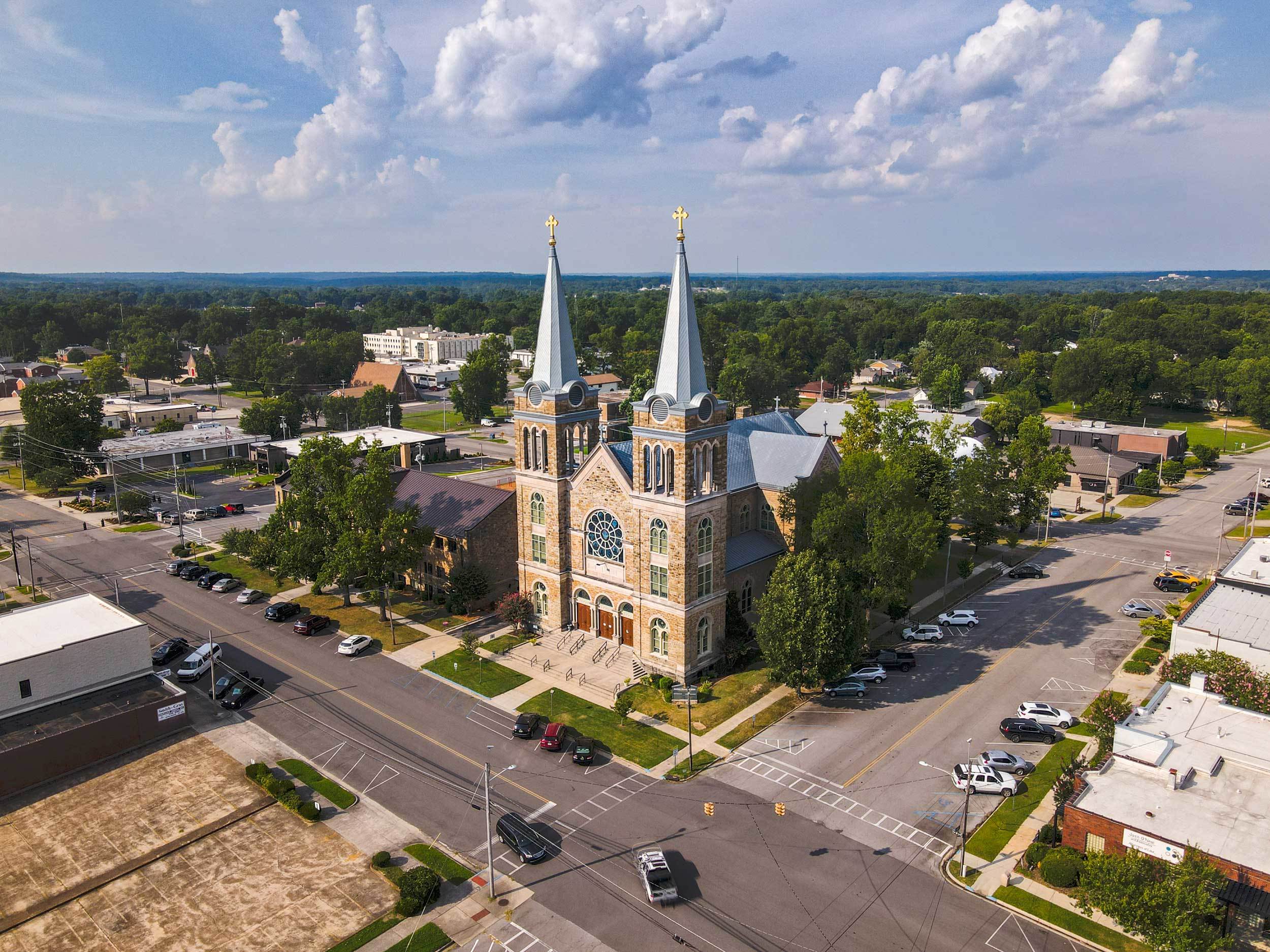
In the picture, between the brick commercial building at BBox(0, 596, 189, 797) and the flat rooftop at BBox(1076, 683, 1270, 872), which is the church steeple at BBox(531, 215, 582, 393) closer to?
the brick commercial building at BBox(0, 596, 189, 797)

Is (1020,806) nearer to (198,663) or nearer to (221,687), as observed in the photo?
(221,687)

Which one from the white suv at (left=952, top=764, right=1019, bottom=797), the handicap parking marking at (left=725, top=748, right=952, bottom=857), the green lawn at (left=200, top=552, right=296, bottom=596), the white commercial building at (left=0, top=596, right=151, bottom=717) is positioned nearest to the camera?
the handicap parking marking at (left=725, top=748, right=952, bottom=857)

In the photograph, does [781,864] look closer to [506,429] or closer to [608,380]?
[506,429]

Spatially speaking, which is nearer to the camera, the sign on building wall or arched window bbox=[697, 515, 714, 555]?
the sign on building wall

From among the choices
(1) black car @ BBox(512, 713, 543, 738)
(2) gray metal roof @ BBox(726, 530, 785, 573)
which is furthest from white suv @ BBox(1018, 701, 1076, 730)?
(1) black car @ BBox(512, 713, 543, 738)

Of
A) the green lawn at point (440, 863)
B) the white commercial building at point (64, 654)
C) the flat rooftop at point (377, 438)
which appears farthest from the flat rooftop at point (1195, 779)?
the flat rooftop at point (377, 438)

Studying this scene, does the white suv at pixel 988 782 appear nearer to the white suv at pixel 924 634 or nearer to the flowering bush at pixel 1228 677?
the flowering bush at pixel 1228 677
